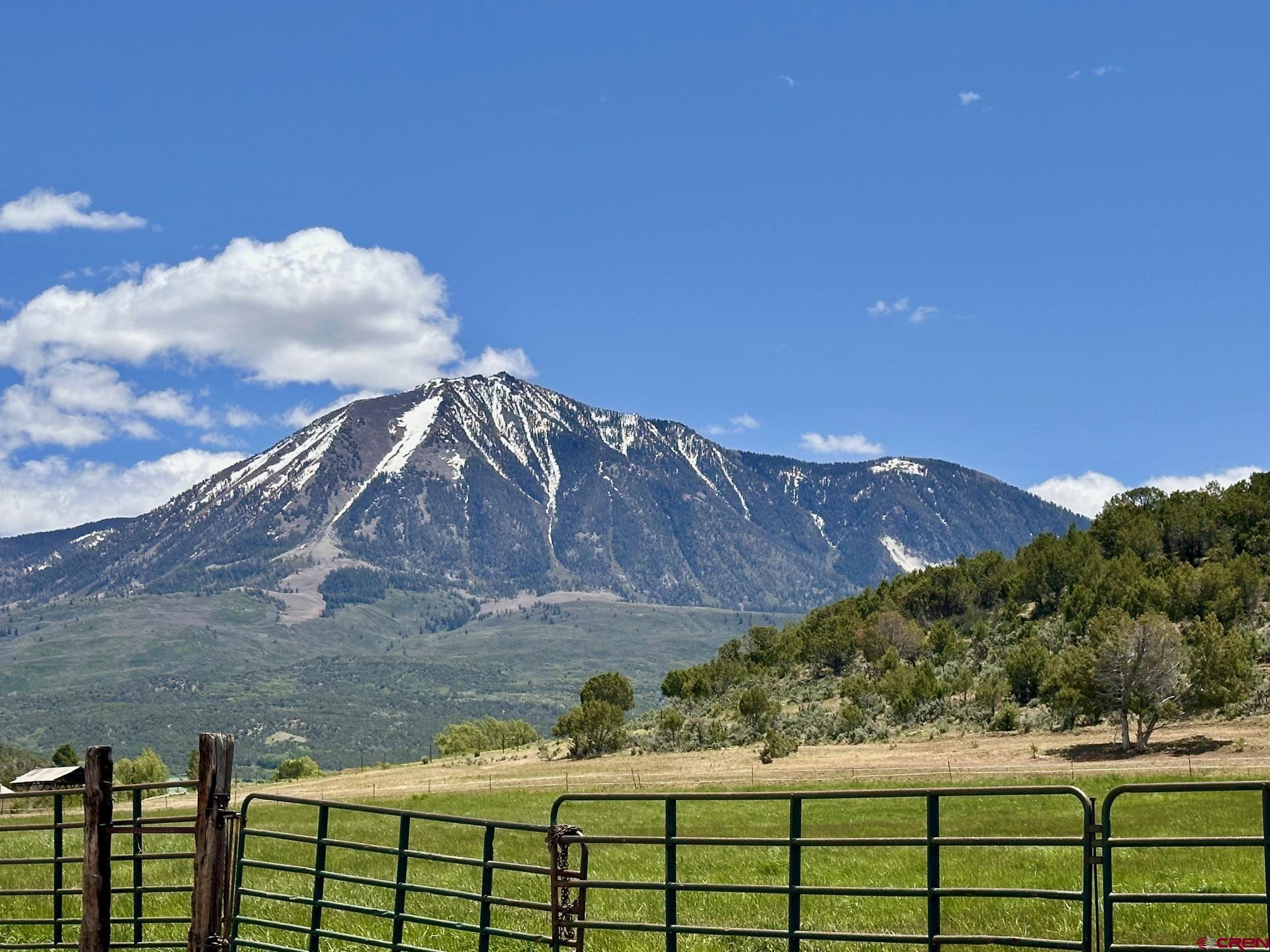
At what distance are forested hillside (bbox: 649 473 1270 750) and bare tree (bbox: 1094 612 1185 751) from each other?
100mm

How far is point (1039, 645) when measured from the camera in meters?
95.3

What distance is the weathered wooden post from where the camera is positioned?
1345 centimetres

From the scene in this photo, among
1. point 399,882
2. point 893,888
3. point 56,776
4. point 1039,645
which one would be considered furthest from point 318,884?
point 1039,645

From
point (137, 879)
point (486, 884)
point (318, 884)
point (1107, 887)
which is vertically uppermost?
point (1107, 887)

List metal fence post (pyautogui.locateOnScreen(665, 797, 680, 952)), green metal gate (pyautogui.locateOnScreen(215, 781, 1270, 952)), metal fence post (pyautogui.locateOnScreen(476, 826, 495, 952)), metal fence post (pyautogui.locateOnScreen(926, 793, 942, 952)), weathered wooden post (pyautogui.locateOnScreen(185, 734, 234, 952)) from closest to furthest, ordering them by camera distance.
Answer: metal fence post (pyautogui.locateOnScreen(926, 793, 942, 952)), green metal gate (pyautogui.locateOnScreen(215, 781, 1270, 952)), metal fence post (pyautogui.locateOnScreen(665, 797, 680, 952)), metal fence post (pyautogui.locateOnScreen(476, 826, 495, 952)), weathered wooden post (pyautogui.locateOnScreen(185, 734, 234, 952))

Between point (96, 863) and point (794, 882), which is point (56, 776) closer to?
point (96, 863)

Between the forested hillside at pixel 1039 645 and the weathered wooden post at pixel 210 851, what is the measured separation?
64.3m

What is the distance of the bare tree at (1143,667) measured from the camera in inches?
2719

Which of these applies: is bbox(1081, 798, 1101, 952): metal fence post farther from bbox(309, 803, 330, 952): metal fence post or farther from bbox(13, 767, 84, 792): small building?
bbox(13, 767, 84, 792): small building

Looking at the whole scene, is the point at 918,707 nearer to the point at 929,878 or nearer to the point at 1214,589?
the point at 1214,589

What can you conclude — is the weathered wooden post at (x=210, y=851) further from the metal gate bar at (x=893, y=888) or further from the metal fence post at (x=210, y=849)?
the metal gate bar at (x=893, y=888)

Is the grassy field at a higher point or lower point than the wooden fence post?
lower

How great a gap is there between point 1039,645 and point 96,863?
89884 mm

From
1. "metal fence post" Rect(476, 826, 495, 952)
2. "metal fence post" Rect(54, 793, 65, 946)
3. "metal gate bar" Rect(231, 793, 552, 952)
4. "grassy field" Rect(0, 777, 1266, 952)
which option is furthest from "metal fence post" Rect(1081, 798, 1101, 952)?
"metal fence post" Rect(54, 793, 65, 946)
